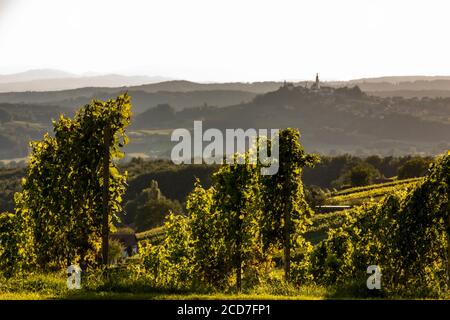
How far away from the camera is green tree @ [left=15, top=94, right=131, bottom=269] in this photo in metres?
30.8

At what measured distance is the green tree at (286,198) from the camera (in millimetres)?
35562

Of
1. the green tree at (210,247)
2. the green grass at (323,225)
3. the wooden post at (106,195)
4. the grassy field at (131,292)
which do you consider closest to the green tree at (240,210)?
the green tree at (210,247)

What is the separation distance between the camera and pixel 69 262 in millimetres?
32312

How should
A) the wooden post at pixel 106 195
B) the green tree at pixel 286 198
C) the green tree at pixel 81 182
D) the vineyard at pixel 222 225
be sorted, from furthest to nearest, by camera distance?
the green tree at pixel 286 198 → the green tree at pixel 81 182 → the wooden post at pixel 106 195 → the vineyard at pixel 222 225

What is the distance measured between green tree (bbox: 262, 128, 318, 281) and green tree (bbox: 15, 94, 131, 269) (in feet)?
28.9

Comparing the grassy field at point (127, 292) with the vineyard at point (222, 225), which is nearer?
the grassy field at point (127, 292)

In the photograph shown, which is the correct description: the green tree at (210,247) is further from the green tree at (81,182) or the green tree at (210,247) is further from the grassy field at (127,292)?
the grassy field at (127,292)

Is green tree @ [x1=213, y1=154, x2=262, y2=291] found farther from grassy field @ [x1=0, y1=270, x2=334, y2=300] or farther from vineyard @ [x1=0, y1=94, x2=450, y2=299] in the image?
grassy field @ [x1=0, y1=270, x2=334, y2=300]

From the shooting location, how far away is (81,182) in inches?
1240

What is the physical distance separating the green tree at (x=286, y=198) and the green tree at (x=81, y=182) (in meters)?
8.82

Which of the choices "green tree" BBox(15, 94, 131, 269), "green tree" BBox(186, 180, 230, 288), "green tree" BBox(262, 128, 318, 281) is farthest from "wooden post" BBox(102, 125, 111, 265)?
"green tree" BBox(262, 128, 318, 281)
